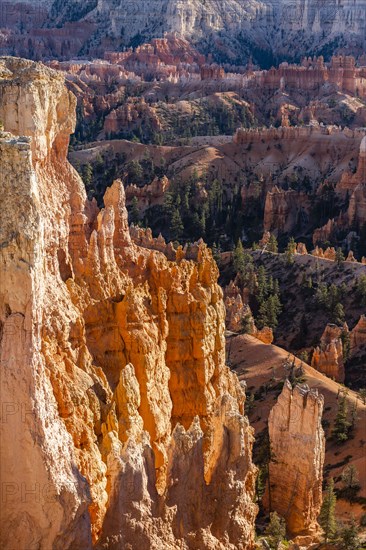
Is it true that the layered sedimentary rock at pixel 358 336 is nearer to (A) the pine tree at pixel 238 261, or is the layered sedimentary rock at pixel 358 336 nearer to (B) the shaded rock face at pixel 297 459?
(A) the pine tree at pixel 238 261

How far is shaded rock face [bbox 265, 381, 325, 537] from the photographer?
2872 centimetres

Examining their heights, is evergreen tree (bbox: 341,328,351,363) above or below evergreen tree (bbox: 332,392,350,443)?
below

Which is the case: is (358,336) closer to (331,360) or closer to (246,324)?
(331,360)

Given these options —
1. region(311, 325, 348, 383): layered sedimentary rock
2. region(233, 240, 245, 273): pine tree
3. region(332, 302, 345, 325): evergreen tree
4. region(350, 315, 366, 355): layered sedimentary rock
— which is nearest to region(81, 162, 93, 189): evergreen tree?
region(233, 240, 245, 273): pine tree

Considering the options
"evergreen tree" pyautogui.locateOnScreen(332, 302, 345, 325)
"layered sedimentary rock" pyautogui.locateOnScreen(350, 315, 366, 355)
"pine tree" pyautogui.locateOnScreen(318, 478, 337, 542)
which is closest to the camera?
"pine tree" pyautogui.locateOnScreen(318, 478, 337, 542)

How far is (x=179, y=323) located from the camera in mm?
23359

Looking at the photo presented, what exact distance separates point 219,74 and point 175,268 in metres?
149

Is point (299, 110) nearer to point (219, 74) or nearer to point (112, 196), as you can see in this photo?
point (219, 74)

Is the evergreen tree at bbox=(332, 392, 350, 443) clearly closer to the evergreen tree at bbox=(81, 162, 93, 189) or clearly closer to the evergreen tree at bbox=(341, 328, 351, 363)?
the evergreen tree at bbox=(341, 328, 351, 363)

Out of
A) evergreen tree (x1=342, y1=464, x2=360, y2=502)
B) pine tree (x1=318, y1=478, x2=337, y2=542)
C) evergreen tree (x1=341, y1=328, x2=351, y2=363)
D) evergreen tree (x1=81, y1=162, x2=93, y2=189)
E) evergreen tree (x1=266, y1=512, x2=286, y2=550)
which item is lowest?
evergreen tree (x1=341, y1=328, x2=351, y2=363)

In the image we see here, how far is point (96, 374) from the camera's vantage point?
18.8 meters

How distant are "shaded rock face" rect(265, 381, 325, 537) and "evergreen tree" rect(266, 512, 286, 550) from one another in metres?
1.91

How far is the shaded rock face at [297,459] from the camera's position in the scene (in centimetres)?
2872

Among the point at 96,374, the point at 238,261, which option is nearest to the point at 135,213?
the point at 238,261
